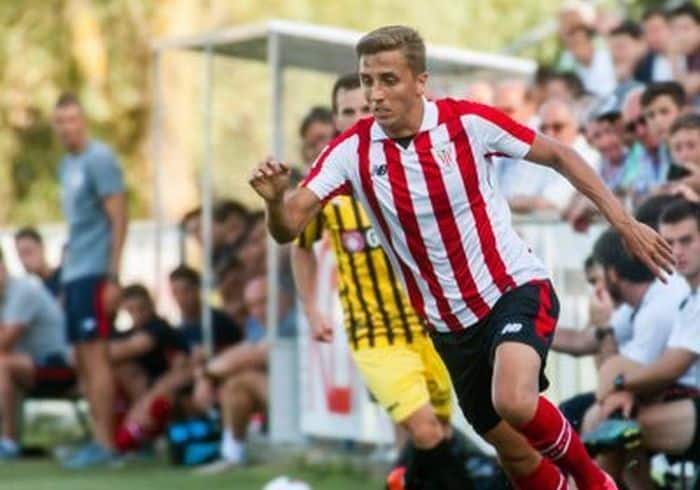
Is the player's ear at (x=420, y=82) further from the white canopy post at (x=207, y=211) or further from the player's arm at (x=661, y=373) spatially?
the white canopy post at (x=207, y=211)

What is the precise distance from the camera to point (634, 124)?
1347 cm

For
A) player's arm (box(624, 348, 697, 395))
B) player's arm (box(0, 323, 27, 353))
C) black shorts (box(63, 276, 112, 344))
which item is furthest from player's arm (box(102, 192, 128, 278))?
player's arm (box(624, 348, 697, 395))

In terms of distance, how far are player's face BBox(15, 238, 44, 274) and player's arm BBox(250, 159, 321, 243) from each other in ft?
33.7

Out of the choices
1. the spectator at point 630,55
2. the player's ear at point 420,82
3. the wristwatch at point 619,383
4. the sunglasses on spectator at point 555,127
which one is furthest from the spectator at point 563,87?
the player's ear at point 420,82

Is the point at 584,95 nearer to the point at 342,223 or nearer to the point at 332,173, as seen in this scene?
the point at 342,223

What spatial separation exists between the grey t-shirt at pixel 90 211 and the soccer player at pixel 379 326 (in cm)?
442

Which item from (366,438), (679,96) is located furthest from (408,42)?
(366,438)

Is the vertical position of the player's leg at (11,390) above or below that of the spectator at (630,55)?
below

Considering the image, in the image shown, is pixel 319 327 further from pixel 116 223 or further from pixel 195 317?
pixel 195 317

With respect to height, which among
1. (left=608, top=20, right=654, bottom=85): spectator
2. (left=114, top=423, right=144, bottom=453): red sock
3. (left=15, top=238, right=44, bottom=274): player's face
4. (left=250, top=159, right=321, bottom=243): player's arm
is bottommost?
(left=114, top=423, right=144, bottom=453): red sock

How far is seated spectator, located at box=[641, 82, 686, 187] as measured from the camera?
516 inches

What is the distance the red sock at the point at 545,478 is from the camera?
9742 mm

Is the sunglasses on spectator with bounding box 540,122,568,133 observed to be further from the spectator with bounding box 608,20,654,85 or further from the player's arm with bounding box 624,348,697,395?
the player's arm with bounding box 624,348,697,395

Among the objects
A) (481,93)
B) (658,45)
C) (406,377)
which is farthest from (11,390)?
(406,377)
